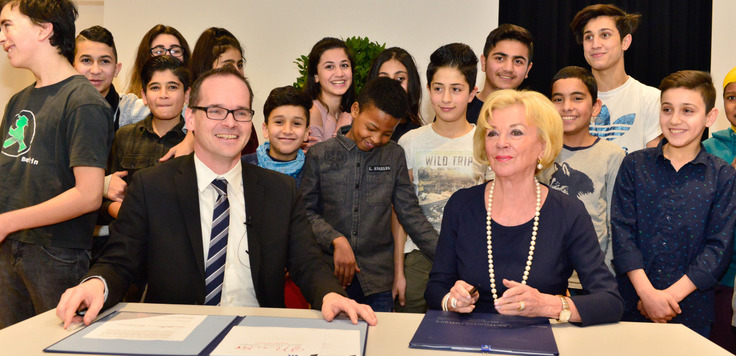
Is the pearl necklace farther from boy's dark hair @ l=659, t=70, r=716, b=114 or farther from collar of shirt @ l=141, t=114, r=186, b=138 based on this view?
collar of shirt @ l=141, t=114, r=186, b=138

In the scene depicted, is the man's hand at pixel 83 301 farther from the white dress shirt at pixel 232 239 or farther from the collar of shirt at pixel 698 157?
the collar of shirt at pixel 698 157

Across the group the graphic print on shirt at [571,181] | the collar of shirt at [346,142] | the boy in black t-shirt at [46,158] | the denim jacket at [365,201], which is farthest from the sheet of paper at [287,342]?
the graphic print on shirt at [571,181]

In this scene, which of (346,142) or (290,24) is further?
(290,24)

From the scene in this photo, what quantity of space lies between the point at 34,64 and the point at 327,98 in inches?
71.2

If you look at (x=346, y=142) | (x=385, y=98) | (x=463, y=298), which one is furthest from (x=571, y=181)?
(x=463, y=298)

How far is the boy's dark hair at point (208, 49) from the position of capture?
3.91 metres

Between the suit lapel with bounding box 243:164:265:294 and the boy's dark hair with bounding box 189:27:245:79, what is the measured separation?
1.84m

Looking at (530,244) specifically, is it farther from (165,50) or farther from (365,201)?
(165,50)

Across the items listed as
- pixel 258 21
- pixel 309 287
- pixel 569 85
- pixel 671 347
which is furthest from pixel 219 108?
pixel 258 21

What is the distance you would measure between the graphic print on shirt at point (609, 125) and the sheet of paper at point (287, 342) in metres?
2.38

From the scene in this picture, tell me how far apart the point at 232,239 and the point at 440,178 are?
135 cm

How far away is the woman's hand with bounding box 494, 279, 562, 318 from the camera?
6.00ft

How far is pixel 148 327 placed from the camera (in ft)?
5.49

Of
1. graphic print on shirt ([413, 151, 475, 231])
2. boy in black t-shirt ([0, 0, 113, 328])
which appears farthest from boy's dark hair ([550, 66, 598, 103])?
boy in black t-shirt ([0, 0, 113, 328])
